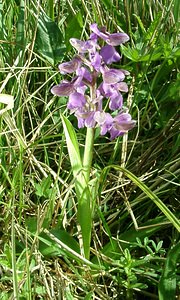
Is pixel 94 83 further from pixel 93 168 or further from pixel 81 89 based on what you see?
pixel 93 168

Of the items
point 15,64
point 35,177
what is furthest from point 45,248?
point 15,64

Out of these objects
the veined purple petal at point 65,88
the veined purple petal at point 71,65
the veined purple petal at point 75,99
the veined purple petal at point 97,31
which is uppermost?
the veined purple petal at point 97,31

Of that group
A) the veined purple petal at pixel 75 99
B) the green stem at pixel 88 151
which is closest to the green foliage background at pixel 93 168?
the green stem at pixel 88 151

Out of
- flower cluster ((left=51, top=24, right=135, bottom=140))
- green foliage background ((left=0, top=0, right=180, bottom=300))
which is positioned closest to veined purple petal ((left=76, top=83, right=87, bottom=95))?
flower cluster ((left=51, top=24, right=135, bottom=140))

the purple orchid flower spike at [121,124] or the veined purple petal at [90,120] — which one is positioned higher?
the veined purple petal at [90,120]

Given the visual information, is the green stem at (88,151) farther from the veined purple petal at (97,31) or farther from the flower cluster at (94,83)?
the veined purple petal at (97,31)

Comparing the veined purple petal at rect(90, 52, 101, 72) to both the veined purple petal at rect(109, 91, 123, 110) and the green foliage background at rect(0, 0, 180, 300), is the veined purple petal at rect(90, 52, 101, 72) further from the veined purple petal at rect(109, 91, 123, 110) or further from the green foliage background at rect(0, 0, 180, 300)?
the green foliage background at rect(0, 0, 180, 300)

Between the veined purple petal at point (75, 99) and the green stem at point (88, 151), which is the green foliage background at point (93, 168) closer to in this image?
the green stem at point (88, 151)

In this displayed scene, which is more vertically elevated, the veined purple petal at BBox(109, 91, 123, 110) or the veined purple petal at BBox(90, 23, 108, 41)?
the veined purple petal at BBox(90, 23, 108, 41)
